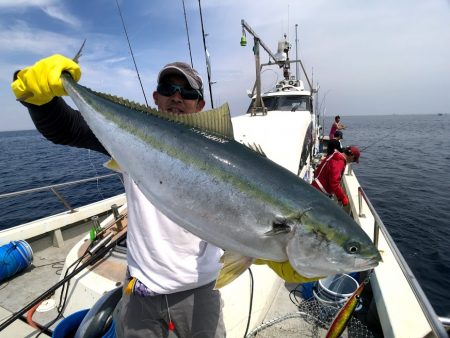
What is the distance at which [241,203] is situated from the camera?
1542 millimetres

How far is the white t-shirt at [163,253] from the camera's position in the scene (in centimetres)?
207

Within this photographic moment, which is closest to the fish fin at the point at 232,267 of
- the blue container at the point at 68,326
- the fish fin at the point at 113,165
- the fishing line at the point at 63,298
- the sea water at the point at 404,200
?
the fish fin at the point at 113,165

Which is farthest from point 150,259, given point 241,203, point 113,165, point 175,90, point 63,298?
point 63,298

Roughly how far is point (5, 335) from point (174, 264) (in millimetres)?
3264

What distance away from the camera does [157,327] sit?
217cm

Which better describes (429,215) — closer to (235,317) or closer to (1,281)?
(235,317)

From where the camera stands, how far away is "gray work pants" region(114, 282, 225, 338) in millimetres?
2150

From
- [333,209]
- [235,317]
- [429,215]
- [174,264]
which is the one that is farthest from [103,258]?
[429,215]

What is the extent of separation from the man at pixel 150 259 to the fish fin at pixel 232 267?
1.79ft

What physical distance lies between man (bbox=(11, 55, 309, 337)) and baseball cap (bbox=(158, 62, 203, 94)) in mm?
46

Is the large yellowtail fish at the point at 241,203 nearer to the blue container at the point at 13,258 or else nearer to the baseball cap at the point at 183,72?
the baseball cap at the point at 183,72

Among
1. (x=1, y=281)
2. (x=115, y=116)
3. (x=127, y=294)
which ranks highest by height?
(x=115, y=116)

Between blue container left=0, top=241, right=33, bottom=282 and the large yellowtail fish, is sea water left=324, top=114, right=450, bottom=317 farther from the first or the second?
blue container left=0, top=241, right=33, bottom=282

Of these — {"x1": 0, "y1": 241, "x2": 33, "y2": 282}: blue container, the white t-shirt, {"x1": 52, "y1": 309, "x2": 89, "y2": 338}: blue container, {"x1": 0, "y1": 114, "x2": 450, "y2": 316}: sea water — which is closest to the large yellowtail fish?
the white t-shirt
